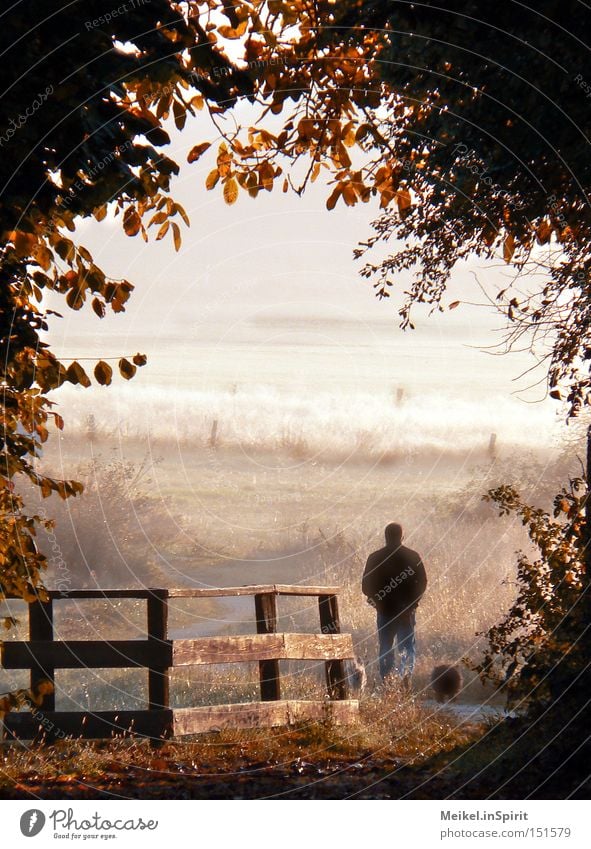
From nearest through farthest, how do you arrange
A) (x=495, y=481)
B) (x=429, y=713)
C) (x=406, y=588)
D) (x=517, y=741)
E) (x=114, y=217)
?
(x=114, y=217), (x=517, y=741), (x=429, y=713), (x=406, y=588), (x=495, y=481)

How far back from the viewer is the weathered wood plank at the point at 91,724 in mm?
8375

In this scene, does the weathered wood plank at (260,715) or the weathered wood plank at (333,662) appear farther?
the weathered wood plank at (333,662)

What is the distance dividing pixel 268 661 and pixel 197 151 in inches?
229

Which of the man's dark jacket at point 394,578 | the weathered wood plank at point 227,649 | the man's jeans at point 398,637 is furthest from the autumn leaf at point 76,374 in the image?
the man's jeans at point 398,637

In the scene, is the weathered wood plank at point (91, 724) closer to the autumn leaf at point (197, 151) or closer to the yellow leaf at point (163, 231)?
the yellow leaf at point (163, 231)

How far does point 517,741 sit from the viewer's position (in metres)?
6.44

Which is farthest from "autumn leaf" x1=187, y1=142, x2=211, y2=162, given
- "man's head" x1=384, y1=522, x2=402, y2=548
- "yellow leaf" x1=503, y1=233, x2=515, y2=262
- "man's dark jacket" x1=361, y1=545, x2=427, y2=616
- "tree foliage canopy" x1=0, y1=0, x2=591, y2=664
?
"man's dark jacket" x1=361, y1=545, x2=427, y2=616

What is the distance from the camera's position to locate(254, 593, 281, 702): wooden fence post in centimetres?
940

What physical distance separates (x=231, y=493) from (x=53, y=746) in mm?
18646

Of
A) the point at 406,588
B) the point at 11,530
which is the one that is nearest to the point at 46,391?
the point at 11,530

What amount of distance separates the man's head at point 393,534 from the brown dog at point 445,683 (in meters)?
1.69

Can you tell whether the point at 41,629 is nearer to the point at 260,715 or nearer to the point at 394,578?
the point at 260,715

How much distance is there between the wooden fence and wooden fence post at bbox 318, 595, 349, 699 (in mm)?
420
